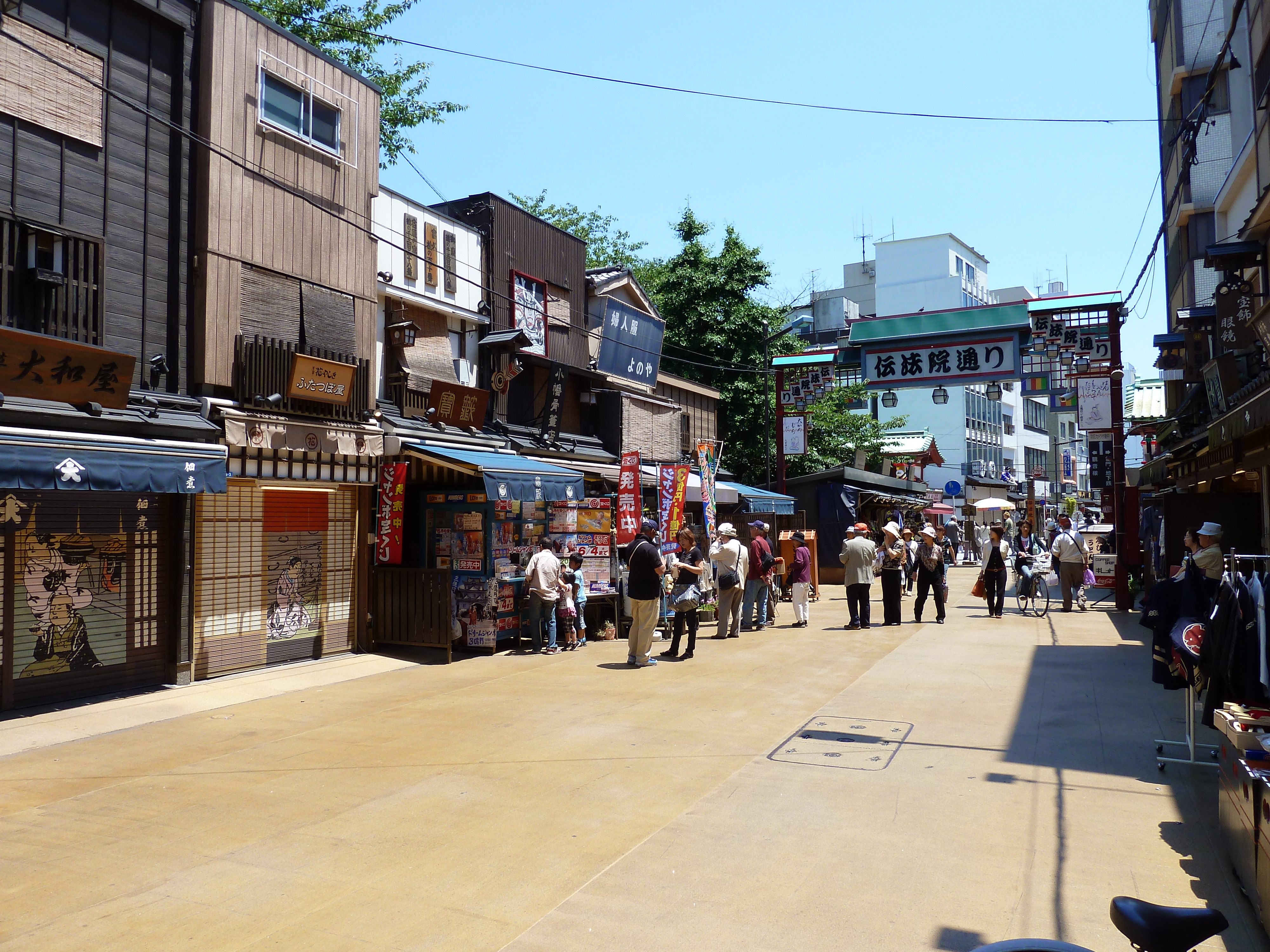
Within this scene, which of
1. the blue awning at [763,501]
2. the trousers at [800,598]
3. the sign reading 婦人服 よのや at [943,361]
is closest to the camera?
the trousers at [800,598]

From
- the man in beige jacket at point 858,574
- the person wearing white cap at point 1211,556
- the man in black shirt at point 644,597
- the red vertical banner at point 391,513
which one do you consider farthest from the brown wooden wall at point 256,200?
the person wearing white cap at point 1211,556

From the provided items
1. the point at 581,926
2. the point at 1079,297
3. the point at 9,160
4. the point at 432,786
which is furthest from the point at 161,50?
the point at 1079,297

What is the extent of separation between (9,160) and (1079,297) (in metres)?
A: 17.9

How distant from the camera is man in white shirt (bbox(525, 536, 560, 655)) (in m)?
13.0

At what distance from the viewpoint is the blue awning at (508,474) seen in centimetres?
1236

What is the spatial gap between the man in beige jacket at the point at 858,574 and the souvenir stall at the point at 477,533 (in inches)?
198

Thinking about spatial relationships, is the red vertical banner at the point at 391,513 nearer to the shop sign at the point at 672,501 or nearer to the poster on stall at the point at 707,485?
the shop sign at the point at 672,501

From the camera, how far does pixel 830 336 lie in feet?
182

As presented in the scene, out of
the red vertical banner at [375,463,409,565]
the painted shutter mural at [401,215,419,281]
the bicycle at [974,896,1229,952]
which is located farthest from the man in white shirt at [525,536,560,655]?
the bicycle at [974,896,1229,952]

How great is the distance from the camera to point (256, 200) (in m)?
11.5

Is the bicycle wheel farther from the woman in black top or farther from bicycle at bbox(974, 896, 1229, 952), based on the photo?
bicycle at bbox(974, 896, 1229, 952)

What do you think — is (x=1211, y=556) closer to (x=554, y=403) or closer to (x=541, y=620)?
(x=541, y=620)

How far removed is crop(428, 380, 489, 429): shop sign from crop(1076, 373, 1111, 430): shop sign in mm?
12199

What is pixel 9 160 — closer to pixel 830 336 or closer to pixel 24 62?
pixel 24 62
